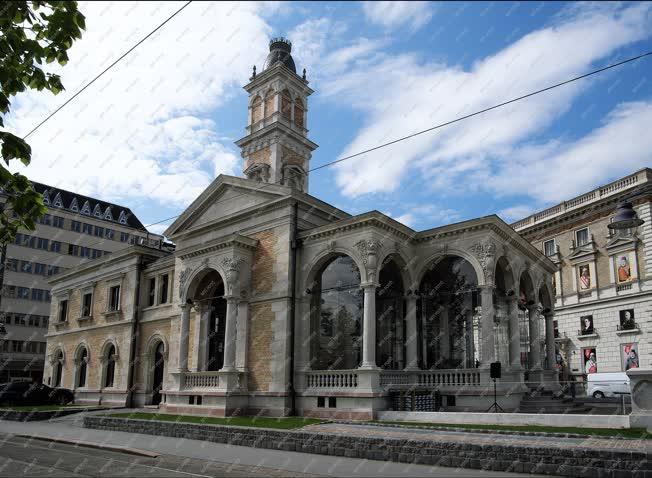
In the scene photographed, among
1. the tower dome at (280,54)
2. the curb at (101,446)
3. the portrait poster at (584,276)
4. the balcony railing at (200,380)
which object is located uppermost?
the tower dome at (280,54)

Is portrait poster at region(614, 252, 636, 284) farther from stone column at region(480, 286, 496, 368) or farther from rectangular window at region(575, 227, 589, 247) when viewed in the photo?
stone column at region(480, 286, 496, 368)

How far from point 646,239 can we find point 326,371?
94.9ft

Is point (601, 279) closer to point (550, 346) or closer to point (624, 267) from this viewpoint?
point (624, 267)

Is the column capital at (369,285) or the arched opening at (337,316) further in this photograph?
the arched opening at (337,316)

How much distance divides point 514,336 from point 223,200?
13587 mm

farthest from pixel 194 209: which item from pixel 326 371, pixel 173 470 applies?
pixel 173 470

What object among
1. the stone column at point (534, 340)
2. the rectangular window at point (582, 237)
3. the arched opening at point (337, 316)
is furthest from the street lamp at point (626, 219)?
the rectangular window at point (582, 237)

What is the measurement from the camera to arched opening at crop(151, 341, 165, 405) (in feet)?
99.9

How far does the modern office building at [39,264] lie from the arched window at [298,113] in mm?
26407

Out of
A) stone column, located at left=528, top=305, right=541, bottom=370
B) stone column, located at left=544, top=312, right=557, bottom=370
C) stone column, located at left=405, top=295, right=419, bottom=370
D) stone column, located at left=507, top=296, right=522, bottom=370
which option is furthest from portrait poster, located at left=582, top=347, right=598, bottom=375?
stone column, located at left=405, top=295, right=419, bottom=370

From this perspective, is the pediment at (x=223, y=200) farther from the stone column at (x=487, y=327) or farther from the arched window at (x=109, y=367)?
the arched window at (x=109, y=367)

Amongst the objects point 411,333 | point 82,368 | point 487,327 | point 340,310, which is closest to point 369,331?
point 411,333

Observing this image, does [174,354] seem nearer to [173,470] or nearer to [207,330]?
[207,330]

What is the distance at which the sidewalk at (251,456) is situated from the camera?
37.1 ft
